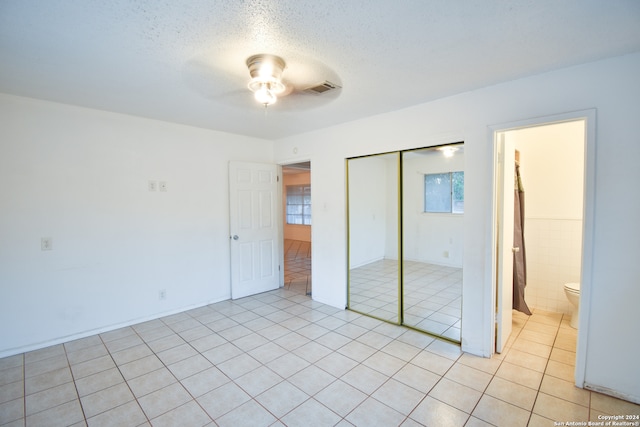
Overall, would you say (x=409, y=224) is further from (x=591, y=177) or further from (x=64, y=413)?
(x=64, y=413)

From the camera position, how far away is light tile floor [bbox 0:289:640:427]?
1.85m

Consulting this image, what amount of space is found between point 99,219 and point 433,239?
379 cm

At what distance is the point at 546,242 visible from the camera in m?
3.41

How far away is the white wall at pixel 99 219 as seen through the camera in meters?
2.62

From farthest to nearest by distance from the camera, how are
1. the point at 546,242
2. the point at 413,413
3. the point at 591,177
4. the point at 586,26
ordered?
the point at 546,242 < the point at 591,177 < the point at 413,413 < the point at 586,26

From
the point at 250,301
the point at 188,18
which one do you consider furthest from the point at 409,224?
the point at 188,18

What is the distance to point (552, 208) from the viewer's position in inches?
132

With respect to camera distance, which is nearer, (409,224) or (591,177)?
(591,177)

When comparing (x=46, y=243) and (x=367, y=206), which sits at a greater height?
(x=367, y=206)

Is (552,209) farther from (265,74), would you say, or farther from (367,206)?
(265,74)

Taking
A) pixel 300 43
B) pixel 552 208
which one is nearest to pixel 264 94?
pixel 300 43

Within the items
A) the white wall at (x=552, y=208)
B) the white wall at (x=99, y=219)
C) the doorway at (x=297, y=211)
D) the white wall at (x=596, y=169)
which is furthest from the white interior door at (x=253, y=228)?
the white wall at (x=552, y=208)

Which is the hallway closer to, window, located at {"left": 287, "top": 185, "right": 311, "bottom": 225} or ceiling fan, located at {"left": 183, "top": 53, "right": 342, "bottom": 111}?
window, located at {"left": 287, "top": 185, "right": 311, "bottom": 225}

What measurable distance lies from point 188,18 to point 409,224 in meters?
2.79
